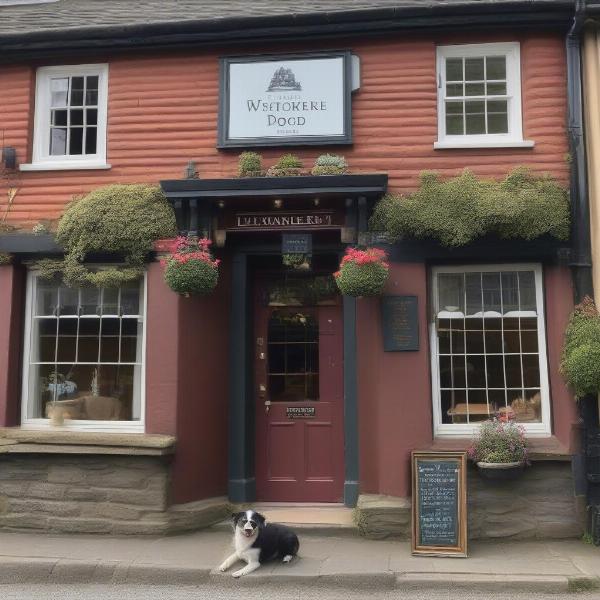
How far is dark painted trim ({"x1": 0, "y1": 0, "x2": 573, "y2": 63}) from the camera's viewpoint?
22.9ft

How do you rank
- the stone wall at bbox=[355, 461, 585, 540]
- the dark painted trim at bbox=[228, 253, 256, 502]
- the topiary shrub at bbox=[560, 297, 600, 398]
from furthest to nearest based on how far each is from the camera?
the dark painted trim at bbox=[228, 253, 256, 502], the stone wall at bbox=[355, 461, 585, 540], the topiary shrub at bbox=[560, 297, 600, 398]

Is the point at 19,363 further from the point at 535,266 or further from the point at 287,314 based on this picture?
the point at 535,266

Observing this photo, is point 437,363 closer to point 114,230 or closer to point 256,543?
point 256,543

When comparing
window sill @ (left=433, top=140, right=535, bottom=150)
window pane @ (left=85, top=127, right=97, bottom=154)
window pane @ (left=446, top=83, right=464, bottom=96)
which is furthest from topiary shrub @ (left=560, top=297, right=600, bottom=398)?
window pane @ (left=85, top=127, right=97, bottom=154)

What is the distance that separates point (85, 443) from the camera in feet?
22.5

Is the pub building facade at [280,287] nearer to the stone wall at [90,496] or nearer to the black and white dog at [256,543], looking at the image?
the stone wall at [90,496]

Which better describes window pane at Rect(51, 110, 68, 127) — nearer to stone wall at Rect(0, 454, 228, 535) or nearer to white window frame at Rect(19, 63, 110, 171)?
white window frame at Rect(19, 63, 110, 171)

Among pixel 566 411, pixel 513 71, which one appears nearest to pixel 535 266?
pixel 566 411

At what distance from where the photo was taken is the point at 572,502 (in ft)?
21.4

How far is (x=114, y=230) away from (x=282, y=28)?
9.97 ft

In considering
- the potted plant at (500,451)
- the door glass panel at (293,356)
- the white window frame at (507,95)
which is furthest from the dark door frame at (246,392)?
the white window frame at (507,95)

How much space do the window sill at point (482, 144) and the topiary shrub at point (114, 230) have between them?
10.4 ft

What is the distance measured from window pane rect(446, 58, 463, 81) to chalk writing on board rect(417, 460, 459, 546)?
4.38 metres

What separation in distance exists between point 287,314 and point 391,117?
269 centimetres
